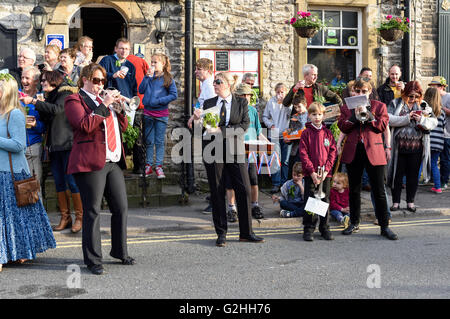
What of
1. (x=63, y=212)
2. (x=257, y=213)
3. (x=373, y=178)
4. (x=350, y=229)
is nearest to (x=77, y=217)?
(x=63, y=212)

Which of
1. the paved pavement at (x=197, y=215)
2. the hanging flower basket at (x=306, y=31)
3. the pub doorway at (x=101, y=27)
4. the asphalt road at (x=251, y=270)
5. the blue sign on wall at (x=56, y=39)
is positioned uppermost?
the pub doorway at (x=101, y=27)

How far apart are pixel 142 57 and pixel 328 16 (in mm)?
4353

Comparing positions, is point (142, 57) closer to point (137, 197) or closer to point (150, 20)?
point (150, 20)

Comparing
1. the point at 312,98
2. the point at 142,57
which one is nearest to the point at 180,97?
the point at 142,57

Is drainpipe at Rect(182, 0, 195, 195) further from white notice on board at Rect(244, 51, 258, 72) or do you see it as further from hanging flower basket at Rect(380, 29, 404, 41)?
hanging flower basket at Rect(380, 29, 404, 41)

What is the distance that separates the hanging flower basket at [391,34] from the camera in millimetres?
13102

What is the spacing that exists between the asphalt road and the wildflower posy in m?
6.13

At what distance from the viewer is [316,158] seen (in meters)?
7.95

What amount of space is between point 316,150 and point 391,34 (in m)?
6.27

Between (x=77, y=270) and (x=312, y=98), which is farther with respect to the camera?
(x=312, y=98)

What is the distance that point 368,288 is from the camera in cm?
566

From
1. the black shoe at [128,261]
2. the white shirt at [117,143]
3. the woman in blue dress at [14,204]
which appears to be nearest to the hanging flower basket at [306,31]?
the white shirt at [117,143]

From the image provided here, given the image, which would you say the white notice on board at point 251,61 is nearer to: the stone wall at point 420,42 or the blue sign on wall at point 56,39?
the stone wall at point 420,42

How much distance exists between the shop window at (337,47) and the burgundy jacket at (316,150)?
5823 millimetres
